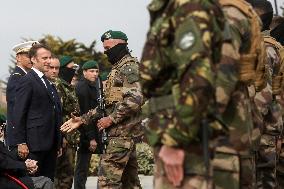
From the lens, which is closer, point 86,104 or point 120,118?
point 120,118

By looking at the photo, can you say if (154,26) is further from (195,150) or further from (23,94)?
(23,94)

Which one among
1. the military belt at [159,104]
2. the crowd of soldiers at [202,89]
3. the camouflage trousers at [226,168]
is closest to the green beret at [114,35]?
the crowd of soldiers at [202,89]

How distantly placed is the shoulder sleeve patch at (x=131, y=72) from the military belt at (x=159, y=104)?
4.05m

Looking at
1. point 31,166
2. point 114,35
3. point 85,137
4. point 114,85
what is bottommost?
point 31,166

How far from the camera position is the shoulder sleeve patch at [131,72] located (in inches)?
324

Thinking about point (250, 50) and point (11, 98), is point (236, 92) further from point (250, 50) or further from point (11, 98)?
point (11, 98)

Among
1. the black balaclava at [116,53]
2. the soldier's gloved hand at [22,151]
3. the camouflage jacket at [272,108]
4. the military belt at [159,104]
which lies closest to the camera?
the military belt at [159,104]

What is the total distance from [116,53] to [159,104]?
4513 mm

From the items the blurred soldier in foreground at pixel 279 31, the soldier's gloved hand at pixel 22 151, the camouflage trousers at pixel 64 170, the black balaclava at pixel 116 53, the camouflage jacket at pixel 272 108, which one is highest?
the blurred soldier in foreground at pixel 279 31

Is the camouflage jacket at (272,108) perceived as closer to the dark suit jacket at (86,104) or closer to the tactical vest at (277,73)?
the tactical vest at (277,73)

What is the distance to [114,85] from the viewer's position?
8422mm

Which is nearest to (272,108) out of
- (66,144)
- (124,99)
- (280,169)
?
(280,169)

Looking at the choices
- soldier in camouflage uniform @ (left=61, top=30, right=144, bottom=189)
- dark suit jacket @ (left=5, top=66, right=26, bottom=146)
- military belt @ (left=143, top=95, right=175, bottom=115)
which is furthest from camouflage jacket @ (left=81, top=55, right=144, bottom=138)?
military belt @ (left=143, top=95, right=175, bottom=115)

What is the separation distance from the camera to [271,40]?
273 inches
